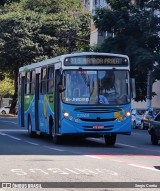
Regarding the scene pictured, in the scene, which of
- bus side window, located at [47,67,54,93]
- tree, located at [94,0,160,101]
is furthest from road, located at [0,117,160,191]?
tree, located at [94,0,160,101]

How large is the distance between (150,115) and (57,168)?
29.3m

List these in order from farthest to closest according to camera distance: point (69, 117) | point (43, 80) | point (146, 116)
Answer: point (146, 116)
point (43, 80)
point (69, 117)

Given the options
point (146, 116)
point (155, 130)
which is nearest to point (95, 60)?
point (155, 130)

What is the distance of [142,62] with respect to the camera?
4288 cm

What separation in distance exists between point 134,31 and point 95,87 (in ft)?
76.3

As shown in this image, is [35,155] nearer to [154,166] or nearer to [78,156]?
[78,156]

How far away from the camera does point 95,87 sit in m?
23.5

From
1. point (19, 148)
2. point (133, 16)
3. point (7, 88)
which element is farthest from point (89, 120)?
point (7, 88)

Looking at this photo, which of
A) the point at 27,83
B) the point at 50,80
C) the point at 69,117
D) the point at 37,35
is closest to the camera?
the point at 69,117

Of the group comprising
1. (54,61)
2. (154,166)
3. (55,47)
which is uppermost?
(55,47)

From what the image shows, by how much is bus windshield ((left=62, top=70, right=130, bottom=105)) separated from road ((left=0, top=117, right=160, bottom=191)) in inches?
72.9

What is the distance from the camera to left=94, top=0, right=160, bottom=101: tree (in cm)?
4369

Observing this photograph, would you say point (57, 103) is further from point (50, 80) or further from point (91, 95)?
point (50, 80)

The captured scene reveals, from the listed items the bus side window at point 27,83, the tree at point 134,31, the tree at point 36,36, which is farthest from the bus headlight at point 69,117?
the tree at point 36,36
